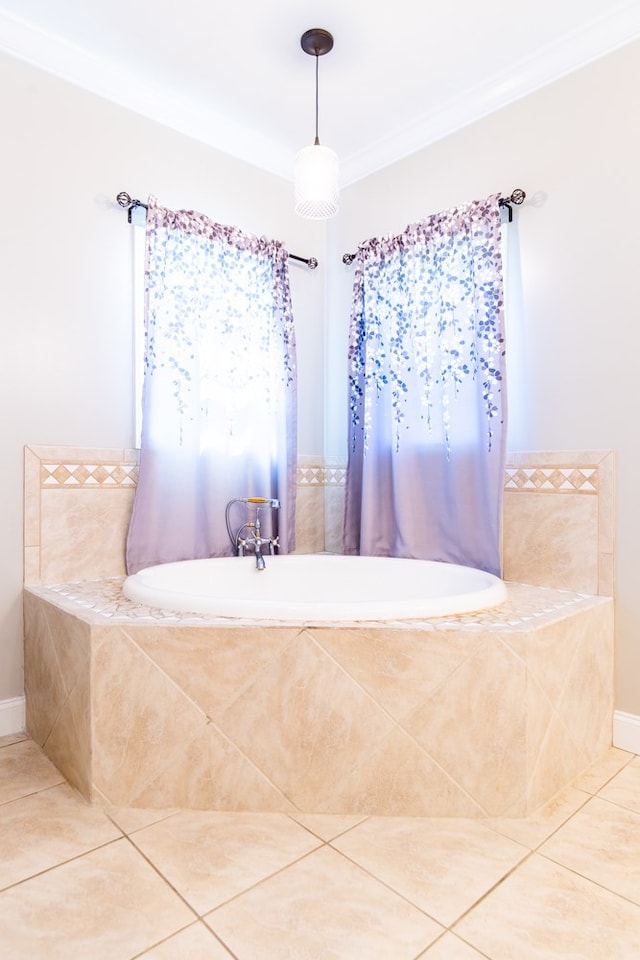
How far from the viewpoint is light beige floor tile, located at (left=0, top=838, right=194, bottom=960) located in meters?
1.09

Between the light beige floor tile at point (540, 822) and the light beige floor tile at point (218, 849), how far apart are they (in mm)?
478

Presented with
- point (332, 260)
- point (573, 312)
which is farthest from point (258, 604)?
point (332, 260)

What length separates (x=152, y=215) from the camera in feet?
7.63

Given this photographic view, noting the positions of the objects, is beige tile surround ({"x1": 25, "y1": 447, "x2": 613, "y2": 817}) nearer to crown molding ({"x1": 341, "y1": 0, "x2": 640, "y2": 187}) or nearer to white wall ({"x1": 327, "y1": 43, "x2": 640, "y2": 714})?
white wall ({"x1": 327, "y1": 43, "x2": 640, "y2": 714})

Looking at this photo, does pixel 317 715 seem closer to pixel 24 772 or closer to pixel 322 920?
pixel 322 920

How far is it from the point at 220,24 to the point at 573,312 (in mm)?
1604

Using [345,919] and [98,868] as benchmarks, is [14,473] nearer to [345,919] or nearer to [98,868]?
[98,868]

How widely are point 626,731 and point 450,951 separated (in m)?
1.14

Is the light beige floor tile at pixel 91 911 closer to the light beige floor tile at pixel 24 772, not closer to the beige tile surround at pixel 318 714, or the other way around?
the beige tile surround at pixel 318 714

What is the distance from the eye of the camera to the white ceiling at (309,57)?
197cm

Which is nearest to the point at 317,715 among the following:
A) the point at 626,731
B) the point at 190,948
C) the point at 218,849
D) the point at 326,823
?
the point at 326,823

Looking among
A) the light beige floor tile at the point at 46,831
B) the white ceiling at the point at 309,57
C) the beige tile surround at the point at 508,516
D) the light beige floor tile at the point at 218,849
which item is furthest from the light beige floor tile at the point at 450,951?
the white ceiling at the point at 309,57

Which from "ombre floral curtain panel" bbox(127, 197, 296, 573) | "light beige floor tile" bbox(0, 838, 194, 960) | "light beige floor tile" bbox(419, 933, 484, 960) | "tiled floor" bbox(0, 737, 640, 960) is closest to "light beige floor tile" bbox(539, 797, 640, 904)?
"tiled floor" bbox(0, 737, 640, 960)

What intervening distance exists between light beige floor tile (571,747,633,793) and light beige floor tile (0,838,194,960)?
1.15m
